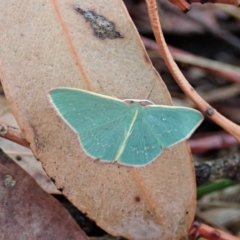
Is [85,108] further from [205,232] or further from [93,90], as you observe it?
[205,232]

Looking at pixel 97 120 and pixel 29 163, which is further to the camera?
pixel 29 163

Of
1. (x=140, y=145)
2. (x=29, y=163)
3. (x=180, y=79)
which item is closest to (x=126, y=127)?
(x=140, y=145)

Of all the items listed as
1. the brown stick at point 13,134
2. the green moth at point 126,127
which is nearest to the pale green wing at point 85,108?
the green moth at point 126,127

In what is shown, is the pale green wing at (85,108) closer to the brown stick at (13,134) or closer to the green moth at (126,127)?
the green moth at (126,127)

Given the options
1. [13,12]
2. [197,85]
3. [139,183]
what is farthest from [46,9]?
[197,85]

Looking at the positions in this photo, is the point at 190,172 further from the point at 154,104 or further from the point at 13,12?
the point at 13,12

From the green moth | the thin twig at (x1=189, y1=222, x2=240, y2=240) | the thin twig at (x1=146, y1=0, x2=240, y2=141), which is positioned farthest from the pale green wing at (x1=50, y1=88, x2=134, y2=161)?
the thin twig at (x1=189, y1=222, x2=240, y2=240)
